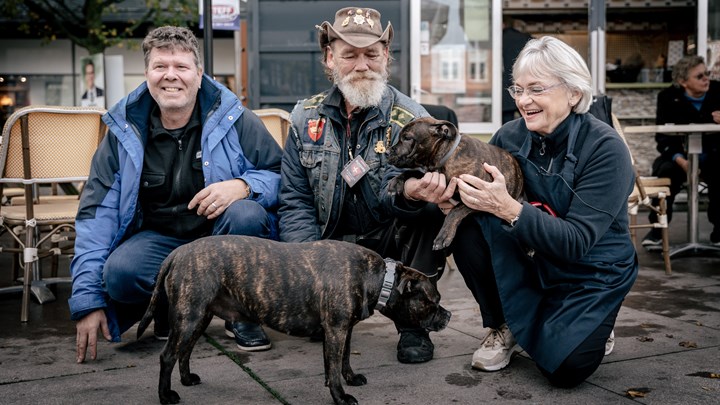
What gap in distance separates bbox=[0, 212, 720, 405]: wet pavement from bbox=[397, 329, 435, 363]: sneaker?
46 mm

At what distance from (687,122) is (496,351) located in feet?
17.7

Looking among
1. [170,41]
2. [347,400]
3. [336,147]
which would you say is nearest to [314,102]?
[336,147]

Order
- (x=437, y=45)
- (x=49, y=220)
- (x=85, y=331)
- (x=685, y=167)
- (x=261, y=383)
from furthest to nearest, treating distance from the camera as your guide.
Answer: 1. (x=437, y=45)
2. (x=685, y=167)
3. (x=49, y=220)
4. (x=85, y=331)
5. (x=261, y=383)

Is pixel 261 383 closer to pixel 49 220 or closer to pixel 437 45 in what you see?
pixel 49 220

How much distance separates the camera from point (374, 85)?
13.0ft

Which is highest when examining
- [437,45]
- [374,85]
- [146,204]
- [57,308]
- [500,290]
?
[437,45]

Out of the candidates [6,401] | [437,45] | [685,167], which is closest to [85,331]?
[6,401]

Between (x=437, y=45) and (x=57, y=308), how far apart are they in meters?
6.00

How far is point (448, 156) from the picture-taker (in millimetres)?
3336

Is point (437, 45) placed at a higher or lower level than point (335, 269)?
higher

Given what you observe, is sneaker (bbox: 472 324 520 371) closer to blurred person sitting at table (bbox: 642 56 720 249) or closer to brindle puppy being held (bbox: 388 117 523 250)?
brindle puppy being held (bbox: 388 117 523 250)

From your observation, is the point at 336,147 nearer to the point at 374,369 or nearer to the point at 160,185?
the point at 160,185

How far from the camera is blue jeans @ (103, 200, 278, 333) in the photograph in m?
Result: 3.69

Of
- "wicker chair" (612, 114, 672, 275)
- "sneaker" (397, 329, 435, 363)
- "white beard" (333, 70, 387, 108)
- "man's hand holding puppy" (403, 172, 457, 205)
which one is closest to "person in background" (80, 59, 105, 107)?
"wicker chair" (612, 114, 672, 275)
